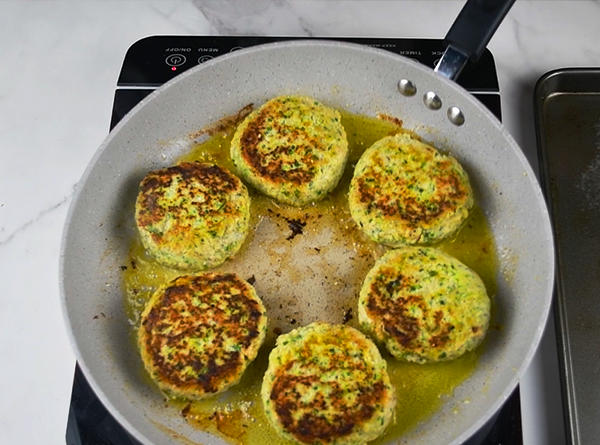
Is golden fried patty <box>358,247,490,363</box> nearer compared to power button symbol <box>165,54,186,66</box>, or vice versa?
golden fried patty <box>358,247,490,363</box>

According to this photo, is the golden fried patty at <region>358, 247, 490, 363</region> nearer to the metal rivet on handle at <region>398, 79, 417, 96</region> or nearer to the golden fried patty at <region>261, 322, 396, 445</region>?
the golden fried patty at <region>261, 322, 396, 445</region>

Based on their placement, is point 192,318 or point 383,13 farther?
point 383,13

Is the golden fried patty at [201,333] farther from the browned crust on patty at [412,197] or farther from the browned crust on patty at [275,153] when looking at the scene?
the browned crust on patty at [412,197]

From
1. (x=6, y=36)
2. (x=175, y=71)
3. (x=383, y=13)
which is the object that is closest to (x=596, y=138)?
(x=383, y=13)

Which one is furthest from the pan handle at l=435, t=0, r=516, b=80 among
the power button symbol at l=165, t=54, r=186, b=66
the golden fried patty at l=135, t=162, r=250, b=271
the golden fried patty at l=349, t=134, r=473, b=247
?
the power button symbol at l=165, t=54, r=186, b=66

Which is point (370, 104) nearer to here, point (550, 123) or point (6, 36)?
point (550, 123)

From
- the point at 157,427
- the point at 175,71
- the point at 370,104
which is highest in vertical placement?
the point at 370,104
